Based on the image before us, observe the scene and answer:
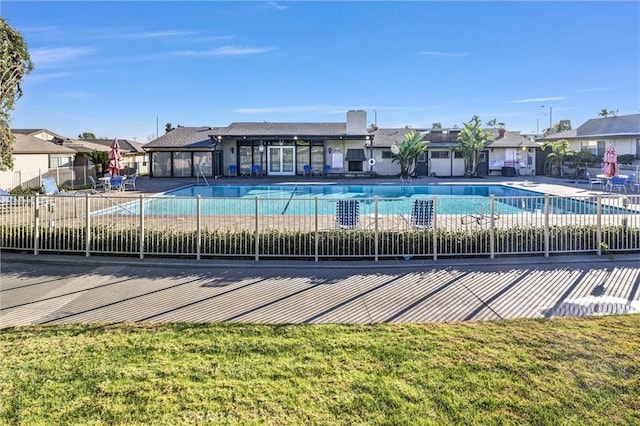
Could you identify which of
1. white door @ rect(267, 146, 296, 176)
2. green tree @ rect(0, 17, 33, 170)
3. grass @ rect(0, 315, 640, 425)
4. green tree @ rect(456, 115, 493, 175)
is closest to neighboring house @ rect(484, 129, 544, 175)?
green tree @ rect(456, 115, 493, 175)

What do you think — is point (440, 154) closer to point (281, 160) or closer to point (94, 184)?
point (281, 160)

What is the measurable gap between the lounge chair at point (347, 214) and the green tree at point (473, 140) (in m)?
24.7

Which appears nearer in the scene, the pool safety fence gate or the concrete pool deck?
the concrete pool deck

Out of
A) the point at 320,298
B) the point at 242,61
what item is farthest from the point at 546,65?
the point at 320,298

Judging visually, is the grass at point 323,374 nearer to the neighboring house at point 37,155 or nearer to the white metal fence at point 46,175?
the white metal fence at point 46,175

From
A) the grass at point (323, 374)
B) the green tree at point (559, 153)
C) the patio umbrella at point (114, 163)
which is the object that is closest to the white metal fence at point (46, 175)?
the patio umbrella at point (114, 163)

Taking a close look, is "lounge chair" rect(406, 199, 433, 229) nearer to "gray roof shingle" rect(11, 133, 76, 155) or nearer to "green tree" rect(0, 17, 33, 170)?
"green tree" rect(0, 17, 33, 170)

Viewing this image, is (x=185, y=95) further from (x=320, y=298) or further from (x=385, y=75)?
(x=320, y=298)

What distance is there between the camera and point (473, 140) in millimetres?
31484

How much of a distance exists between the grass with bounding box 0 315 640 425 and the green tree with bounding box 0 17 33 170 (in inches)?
493

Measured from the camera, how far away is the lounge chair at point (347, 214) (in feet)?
30.3

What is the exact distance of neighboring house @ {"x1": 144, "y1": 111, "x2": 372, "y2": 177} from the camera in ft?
103

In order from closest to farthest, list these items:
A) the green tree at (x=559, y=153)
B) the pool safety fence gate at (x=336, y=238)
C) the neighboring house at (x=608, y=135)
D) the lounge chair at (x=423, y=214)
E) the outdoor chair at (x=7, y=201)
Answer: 1. the pool safety fence gate at (x=336, y=238)
2. the outdoor chair at (x=7, y=201)
3. the lounge chair at (x=423, y=214)
4. the neighboring house at (x=608, y=135)
5. the green tree at (x=559, y=153)

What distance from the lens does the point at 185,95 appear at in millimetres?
42000
